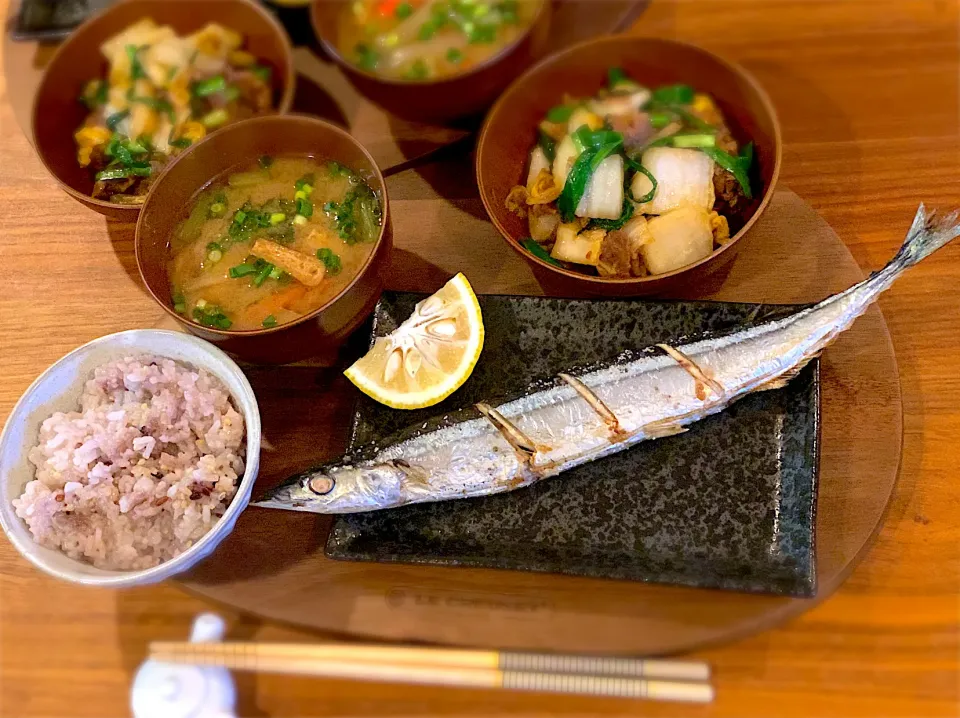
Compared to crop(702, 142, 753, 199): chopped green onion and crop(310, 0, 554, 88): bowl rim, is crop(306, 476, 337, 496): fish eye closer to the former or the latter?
crop(310, 0, 554, 88): bowl rim

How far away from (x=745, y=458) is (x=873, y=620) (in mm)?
399

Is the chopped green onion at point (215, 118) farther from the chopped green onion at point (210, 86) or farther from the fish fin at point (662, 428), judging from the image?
the fish fin at point (662, 428)

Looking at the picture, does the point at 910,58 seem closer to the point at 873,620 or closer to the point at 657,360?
the point at 657,360

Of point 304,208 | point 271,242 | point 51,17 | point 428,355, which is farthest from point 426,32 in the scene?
point 51,17

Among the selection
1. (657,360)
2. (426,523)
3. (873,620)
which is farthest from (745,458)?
(426,523)

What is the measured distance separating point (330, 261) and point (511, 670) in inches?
38.4

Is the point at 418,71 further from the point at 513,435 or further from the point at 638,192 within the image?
the point at 513,435

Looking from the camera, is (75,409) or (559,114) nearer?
(75,409)

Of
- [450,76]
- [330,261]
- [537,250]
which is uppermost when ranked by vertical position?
[450,76]

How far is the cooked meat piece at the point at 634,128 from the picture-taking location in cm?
177

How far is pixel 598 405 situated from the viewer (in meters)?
1.47

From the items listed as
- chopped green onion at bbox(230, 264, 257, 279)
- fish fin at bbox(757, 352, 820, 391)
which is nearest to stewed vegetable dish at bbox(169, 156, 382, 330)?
chopped green onion at bbox(230, 264, 257, 279)

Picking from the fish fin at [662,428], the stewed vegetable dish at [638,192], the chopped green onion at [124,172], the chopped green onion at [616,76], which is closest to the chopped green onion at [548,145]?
the stewed vegetable dish at [638,192]

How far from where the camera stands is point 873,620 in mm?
1399
